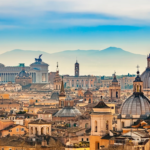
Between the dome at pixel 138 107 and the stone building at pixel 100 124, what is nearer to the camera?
the stone building at pixel 100 124

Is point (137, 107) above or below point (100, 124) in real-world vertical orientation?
above

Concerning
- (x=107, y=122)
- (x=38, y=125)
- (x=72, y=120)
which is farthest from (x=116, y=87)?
(x=107, y=122)

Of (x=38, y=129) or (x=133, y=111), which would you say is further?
(x=38, y=129)

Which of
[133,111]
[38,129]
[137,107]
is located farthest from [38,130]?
[137,107]

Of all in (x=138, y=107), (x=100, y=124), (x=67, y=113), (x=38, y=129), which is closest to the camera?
(x=100, y=124)

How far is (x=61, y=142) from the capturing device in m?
63.8

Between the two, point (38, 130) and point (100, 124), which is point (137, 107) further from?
point (38, 130)

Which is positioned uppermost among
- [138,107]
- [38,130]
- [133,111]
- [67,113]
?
[138,107]

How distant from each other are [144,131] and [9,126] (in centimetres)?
2357

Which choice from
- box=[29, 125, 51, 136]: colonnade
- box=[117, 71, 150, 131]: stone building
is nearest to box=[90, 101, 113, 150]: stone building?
box=[117, 71, 150, 131]: stone building

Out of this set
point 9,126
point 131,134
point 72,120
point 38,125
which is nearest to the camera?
point 131,134

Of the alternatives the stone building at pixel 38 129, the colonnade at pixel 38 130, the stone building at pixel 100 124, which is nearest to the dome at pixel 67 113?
the stone building at pixel 38 129

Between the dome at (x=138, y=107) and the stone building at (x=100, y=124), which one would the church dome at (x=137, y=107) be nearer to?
the dome at (x=138, y=107)

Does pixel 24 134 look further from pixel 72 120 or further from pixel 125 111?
pixel 72 120
